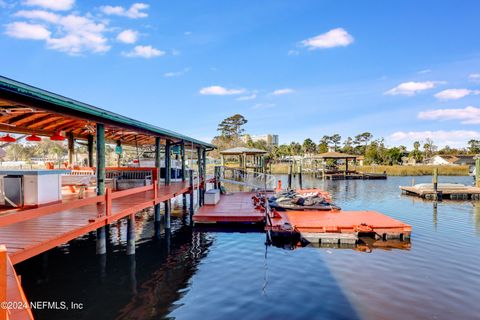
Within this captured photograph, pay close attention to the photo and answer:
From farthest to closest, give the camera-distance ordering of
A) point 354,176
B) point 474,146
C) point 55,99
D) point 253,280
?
point 474,146
point 354,176
point 253,280
point 55,99

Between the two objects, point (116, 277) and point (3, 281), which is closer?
→ point (3, 281)

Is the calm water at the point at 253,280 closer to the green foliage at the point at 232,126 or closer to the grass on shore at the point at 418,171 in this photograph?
the grass on shore at the point at 418,171

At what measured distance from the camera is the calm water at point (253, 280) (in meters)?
7.95

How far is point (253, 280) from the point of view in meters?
9.90

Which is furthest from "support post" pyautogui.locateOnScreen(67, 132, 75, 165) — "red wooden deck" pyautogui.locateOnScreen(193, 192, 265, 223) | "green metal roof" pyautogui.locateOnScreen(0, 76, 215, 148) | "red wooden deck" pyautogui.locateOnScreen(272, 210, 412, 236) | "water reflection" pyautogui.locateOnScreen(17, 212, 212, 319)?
"red wooden deck" pyautogui.locateOnScreen(272, 210, 412, 236)

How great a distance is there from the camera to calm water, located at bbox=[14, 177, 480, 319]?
26.1ft

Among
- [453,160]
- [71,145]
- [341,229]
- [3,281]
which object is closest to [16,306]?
[3,281]

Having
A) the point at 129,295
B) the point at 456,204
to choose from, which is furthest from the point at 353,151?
the point at 129,295

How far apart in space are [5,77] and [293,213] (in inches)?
603

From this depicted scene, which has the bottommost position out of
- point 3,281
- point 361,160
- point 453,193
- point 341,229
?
point 453,193

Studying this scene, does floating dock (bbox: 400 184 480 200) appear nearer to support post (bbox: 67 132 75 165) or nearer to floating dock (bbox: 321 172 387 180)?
floating dock (bbox: 321 172 387 180)

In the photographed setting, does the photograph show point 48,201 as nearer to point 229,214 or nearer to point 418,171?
point 229,214

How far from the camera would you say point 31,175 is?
8805mm

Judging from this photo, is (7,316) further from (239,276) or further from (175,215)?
(175,215)
